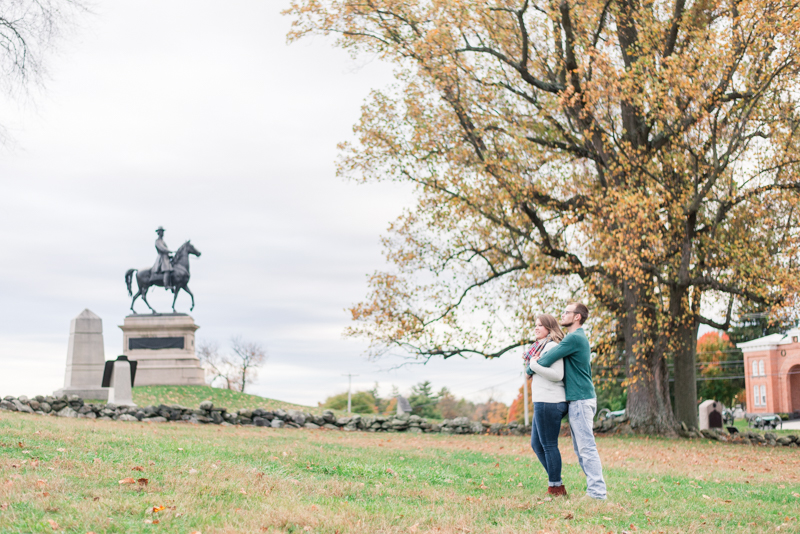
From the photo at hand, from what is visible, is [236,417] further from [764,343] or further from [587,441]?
[764,343]

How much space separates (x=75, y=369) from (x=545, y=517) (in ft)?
60.6

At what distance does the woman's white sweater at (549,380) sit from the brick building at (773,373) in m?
50.6

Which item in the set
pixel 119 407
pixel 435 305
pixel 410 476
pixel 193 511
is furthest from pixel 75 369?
pixel 193 511

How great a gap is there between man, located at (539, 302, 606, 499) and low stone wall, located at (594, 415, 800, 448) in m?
13.9

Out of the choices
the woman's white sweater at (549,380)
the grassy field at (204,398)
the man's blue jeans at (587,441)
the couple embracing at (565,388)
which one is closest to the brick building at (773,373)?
the grassy field at (204,398)

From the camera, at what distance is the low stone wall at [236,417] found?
59.2ft

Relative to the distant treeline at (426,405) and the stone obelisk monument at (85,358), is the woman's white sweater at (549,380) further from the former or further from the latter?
the distant treeline at (426,405)

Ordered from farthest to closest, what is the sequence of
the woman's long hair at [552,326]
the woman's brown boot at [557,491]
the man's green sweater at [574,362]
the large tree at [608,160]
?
the large tree at [608,160] → the woman's brown boot at [557,491] → the woman's long hair at [552,326] → the man's green sweater at [574,362]

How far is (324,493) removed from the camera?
671 centimetres

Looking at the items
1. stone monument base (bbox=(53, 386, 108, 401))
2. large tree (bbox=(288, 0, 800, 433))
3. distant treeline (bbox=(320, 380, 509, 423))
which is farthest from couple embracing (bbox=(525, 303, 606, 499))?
distant treeline (bbox=(320, 380, 509, 423))

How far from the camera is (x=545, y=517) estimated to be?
629cm

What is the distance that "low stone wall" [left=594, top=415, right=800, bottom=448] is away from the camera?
65.9ft

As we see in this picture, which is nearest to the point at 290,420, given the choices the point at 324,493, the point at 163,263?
the point at 163,263

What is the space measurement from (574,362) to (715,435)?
16248 mm
